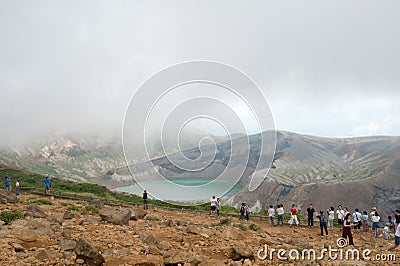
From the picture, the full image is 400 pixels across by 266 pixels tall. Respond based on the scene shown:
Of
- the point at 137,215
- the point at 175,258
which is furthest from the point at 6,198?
the point at 175,258

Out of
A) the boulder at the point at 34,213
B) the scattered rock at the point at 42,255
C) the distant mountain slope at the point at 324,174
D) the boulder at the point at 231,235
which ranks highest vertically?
the distant mountain slope at the point at 324,174

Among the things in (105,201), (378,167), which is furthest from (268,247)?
(378,167)

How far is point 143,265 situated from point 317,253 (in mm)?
5253

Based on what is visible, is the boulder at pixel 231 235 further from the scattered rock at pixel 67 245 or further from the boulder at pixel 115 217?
the scattered rock at pixel 67 245

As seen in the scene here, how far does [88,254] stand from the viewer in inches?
248

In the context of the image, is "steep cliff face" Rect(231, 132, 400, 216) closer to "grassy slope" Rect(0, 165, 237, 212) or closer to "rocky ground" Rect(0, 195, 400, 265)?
"grassy slope" Rect(0, 165, 237, 212)

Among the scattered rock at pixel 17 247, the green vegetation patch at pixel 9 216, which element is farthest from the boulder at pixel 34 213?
the scattered rock at pixel 17 247

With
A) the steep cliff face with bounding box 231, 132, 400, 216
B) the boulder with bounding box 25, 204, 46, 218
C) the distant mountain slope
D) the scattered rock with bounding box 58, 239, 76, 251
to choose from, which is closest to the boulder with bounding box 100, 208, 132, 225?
the boulder with bounding box 25, 204, 46, 218

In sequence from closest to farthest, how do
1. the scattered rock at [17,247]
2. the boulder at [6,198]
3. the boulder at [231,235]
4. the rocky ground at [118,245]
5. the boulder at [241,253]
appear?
1. the rocky ground at [118,245]
2. the scattered rock at [17,247]
3. the boulder at [241,253]
4. the boulder at [231,235]
5. the boulder at [6,198]

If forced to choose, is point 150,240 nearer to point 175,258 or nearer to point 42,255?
point 175,258

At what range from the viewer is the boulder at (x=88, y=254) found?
6.27 m

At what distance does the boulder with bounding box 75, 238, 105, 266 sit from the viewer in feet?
20.6

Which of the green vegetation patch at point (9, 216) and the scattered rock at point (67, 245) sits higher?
the green vegetation patch at point (9, 216)

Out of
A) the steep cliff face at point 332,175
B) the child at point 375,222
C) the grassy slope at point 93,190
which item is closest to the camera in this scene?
the child at point 375,222
